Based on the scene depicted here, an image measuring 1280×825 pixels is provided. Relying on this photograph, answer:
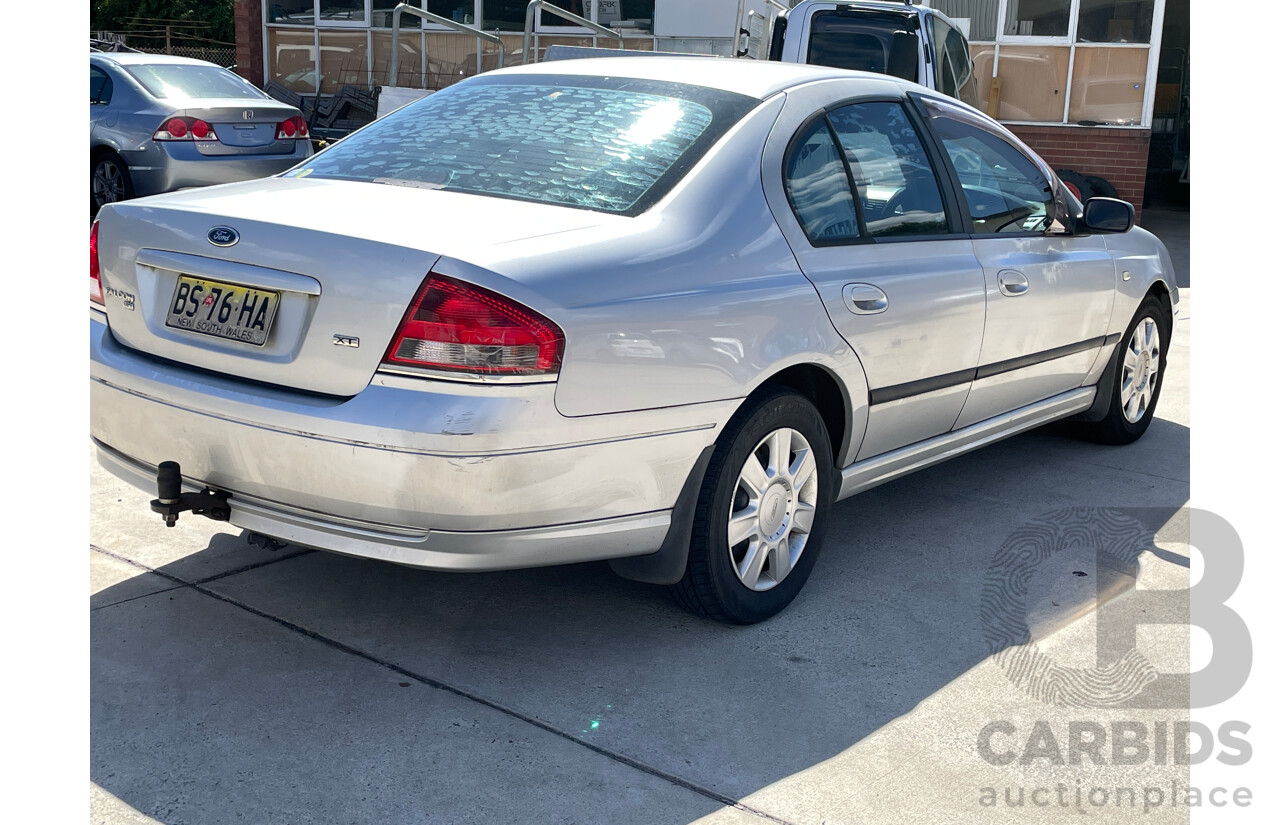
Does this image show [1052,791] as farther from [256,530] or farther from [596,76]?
[596,76]

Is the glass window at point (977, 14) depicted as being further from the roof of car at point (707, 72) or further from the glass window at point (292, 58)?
the roof of car at point (707, 72)

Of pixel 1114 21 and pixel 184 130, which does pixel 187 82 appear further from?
A: pixel 1114 21

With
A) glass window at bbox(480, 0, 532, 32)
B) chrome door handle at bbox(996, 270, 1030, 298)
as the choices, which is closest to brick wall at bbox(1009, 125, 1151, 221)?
glass window at bbox(480, 0, 532, 32)

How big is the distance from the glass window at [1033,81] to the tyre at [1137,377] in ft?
37.5

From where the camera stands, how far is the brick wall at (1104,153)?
53.1 ft

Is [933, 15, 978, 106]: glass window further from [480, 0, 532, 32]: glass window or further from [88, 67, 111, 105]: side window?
[480, 0, 532, 32]: glass window

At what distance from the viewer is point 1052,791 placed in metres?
2.94

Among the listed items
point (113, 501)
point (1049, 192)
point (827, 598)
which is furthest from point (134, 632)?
point (1049, 192)

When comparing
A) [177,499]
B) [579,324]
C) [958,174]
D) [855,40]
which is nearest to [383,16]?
[855,40]

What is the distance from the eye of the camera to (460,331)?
2.91 m

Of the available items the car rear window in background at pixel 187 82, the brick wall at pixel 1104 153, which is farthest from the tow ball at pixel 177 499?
the brick wall at pixel 1104 153

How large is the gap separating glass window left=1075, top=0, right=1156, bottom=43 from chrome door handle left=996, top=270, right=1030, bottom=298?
13.2 meters

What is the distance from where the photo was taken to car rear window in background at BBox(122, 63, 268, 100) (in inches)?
444

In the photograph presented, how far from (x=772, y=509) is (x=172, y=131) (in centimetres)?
878
